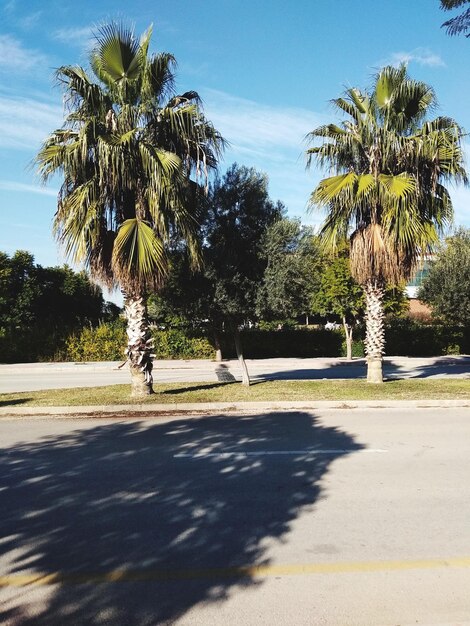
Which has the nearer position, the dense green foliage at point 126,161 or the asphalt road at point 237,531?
the asphalt road at point 237,531

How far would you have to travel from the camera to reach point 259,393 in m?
13.3

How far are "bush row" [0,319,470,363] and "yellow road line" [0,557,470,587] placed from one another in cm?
2449

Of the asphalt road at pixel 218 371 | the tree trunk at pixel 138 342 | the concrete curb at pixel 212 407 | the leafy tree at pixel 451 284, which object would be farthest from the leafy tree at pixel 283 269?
the leafy tree at pixel 451 284

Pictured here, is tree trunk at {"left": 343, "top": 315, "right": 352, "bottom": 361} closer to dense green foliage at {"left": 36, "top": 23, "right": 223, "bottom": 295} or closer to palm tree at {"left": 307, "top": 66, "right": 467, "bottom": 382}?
palm tree at {"left": 307, "top": 66, "right": 467, "bottom": 382}

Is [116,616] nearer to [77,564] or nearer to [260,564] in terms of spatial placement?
[77,564]

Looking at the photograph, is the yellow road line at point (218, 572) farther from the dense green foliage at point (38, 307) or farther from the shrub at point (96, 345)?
the shrub at point (96, 345)

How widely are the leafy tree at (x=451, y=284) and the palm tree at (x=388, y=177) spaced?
51.2 ft

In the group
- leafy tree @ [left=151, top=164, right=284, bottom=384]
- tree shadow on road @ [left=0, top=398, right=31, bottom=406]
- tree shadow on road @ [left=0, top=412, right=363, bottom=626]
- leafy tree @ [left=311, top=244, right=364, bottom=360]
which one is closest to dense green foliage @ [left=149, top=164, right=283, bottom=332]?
leafy tree @ [left=151, top=164, right=284, bottom=384]

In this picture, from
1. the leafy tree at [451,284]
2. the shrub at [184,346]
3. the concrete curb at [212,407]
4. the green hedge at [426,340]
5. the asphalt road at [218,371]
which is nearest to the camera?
the concrete curb at [212,407]

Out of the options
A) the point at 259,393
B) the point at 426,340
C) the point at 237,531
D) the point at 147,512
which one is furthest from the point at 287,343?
the point at 237,531

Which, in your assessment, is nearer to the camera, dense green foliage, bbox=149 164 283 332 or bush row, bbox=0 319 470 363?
dense green foliage, bbox=149 164 283 332

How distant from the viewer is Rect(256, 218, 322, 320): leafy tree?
14281 mm

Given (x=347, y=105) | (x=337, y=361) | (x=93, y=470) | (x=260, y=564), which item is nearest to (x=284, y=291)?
(x=347, y=105)

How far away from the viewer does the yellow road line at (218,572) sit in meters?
3.97
